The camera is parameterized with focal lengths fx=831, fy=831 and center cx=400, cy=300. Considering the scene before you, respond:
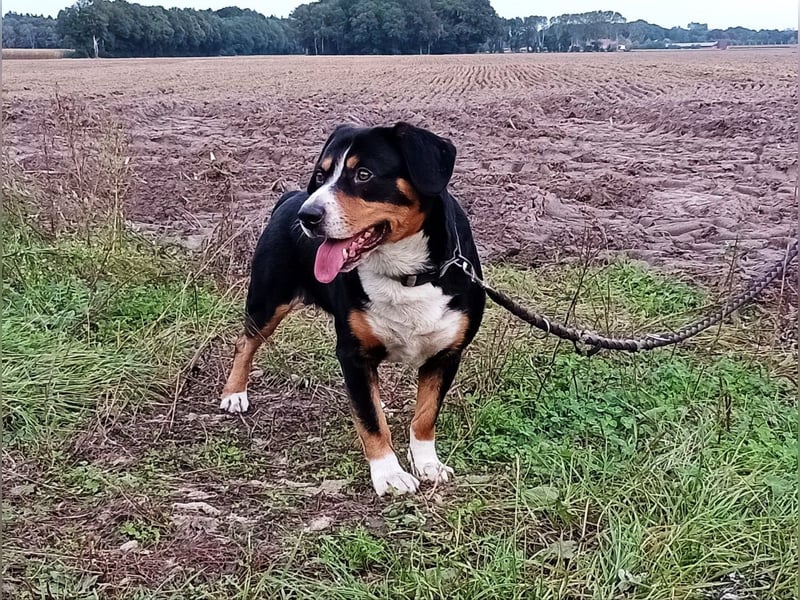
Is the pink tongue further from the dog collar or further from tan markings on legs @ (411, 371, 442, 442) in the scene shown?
tan markings on legs @ (411, 371, 442, 442)

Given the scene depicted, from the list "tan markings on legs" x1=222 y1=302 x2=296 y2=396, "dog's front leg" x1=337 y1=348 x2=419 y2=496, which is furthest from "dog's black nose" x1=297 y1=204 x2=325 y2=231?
"tan markings on legs" x1=222 y1=302 x2=296 y2=396

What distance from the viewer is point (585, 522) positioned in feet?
11.0

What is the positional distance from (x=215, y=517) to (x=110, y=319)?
2396 mm

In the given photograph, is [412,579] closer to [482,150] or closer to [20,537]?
[20,537]

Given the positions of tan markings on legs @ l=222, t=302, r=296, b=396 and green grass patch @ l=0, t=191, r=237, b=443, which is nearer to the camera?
green grass patch @ l=0, t=191, r=237, b=443

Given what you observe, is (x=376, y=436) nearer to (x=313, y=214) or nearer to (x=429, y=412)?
(x=429, y=412)

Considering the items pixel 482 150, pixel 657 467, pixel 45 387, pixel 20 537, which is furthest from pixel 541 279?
pixel 482 150

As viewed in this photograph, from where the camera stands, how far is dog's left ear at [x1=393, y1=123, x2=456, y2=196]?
139 inches

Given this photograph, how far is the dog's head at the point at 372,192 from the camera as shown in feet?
11.3

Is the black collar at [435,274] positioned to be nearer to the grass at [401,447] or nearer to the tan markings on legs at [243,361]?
the grass at [401,447]

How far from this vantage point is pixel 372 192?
3.54m

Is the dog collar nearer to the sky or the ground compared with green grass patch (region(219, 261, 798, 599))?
nearer to the sky

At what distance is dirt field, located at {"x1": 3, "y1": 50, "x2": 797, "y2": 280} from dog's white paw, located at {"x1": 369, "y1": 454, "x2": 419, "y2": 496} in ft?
12.8

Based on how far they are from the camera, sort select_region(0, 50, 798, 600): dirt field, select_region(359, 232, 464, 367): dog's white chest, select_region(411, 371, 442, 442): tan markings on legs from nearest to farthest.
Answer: select_region(0, 50, 798, 600): dirt field < select_region(359, 232, 464, 367): dog's white chest < select_region(411, 371, 442, 442): tan markings on legs
